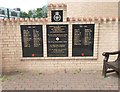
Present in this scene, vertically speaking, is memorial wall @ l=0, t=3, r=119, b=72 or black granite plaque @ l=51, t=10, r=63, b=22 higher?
black granite plaque @ l=51, t=10, r=63, b=22

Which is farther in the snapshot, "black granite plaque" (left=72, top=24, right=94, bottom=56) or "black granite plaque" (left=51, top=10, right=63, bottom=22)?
"black granite plaque" (left=72, top=24, right=94, bottom=56)

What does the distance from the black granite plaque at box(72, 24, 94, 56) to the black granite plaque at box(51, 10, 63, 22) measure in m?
→ 0.43

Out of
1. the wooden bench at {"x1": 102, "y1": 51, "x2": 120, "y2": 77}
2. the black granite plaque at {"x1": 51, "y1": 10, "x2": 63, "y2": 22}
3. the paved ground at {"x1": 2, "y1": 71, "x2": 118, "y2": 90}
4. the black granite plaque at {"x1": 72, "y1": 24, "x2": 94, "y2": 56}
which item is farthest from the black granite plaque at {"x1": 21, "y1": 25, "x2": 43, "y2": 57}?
the wooden bench at {"x1": 102, "y1": 51, "x2": 120, "y2": 77}

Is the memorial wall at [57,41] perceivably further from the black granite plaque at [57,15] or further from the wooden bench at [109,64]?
the wooden bench at [109,64]

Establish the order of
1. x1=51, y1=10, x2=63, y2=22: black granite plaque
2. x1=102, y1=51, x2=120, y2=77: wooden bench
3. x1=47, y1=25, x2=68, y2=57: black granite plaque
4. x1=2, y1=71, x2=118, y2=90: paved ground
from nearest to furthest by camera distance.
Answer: x1=2, y1=71, x2=118, y2=90: paved ground < x1=102, y1=51, x2=120, y2=77: wooden bench < x1=51, y1=10, x2=63, y2=22: black granite plaque < x1=47, y1=25, x2=68, y2=57: black granite plaque

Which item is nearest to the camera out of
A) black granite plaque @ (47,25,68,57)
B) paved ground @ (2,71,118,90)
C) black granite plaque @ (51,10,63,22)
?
paved ground @ (2,71,118,90)

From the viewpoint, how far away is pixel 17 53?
545 centimetres

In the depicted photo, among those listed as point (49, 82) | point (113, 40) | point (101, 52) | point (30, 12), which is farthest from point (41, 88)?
point (30, 12)

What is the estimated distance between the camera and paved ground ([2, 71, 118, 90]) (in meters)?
4.47

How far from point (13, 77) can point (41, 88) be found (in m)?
1.14

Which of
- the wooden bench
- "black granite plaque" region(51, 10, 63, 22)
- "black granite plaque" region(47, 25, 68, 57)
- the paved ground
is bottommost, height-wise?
the paved ground

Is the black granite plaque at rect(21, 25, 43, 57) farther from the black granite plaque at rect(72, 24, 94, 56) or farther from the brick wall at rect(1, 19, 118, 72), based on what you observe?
the black granite plaque at rect(72, 24, 94, 56)

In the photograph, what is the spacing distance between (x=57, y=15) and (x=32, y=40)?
0.98 metres

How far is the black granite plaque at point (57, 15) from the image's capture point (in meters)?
5.16
